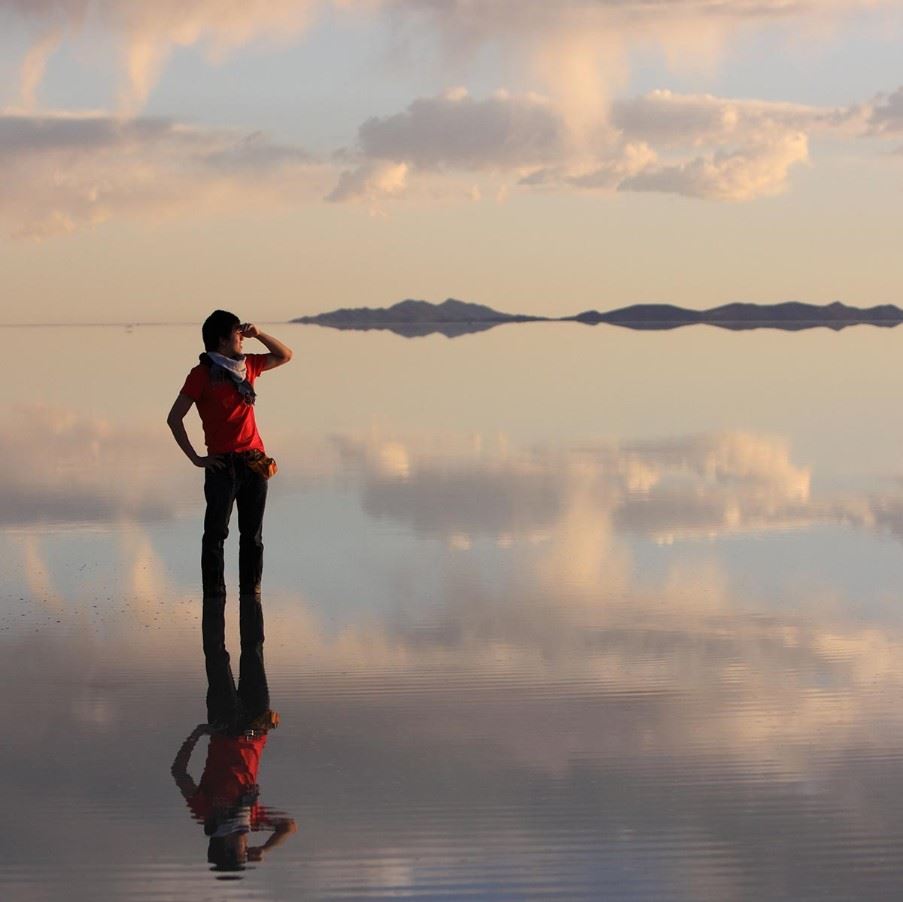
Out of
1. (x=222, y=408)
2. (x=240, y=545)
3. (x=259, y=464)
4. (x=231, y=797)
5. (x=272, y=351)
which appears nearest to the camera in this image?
(x=231, y=797)

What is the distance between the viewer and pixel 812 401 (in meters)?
→ 30.1

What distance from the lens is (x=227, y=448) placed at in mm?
10602

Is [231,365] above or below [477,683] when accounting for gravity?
above

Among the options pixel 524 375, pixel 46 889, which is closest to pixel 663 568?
pixel 46 889

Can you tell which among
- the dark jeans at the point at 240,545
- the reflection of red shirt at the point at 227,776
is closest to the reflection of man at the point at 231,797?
the reflection of red shirt at the point at 227,776

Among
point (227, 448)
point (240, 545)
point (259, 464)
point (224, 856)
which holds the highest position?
point (227, 448)

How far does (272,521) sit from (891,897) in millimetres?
9149

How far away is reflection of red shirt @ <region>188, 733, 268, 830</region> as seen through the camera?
579cm

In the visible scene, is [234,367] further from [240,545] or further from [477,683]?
[477,683]

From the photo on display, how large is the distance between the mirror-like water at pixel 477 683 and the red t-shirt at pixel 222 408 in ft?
3.11

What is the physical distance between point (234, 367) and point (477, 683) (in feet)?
11.4

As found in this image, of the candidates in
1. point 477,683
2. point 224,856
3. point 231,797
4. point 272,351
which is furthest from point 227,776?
point 272,351

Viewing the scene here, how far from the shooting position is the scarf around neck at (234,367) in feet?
34.1

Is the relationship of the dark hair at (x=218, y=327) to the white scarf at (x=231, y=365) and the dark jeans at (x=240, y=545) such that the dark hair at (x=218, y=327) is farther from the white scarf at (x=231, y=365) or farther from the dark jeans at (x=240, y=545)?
the dark jeans at (x=240, y=545)
